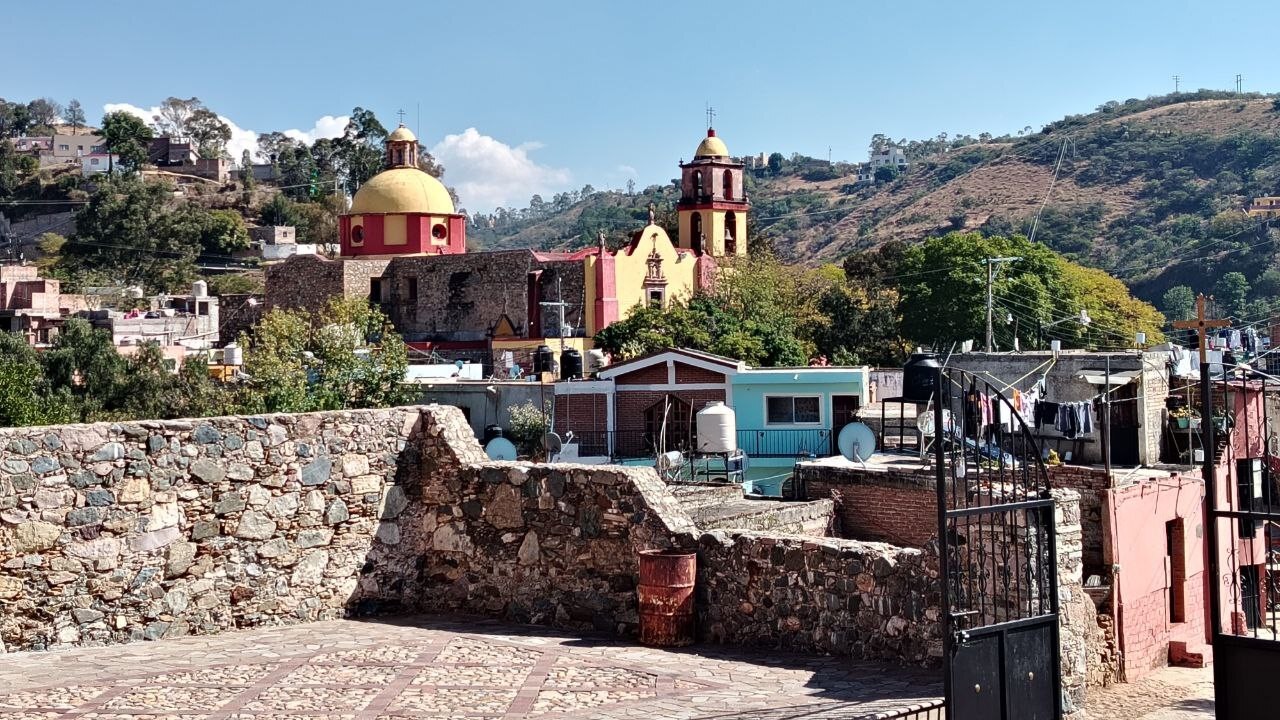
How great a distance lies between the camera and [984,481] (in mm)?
10547

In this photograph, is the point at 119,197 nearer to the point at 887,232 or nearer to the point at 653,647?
the point at 887,232

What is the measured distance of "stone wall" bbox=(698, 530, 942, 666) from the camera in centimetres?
823

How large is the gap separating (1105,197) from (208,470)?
11556cm

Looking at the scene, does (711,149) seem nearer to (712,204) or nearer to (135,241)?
(712,204)

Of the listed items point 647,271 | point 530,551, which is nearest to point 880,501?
point 530,551

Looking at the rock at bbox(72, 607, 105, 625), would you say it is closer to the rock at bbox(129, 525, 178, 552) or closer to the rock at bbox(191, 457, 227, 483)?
the rock at bbox(129, 525, 178, 552)

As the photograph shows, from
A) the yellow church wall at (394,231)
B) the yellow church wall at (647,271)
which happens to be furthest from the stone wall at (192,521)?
the yellow church wall at (394,231)

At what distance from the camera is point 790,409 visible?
93.0ft

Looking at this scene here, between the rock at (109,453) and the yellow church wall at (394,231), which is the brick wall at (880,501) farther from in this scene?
the yellow church wall at (394,231)

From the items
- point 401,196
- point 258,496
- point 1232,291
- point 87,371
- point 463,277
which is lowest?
point 258,496

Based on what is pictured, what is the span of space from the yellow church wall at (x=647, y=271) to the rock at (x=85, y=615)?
41300 millimetres

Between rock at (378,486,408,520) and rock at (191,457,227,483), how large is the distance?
1.29m

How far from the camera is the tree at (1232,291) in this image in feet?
263

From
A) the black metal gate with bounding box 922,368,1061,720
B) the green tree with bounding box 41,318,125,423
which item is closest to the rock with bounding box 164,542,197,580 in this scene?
the black metal gate with bounding box 922,368,1061,720
